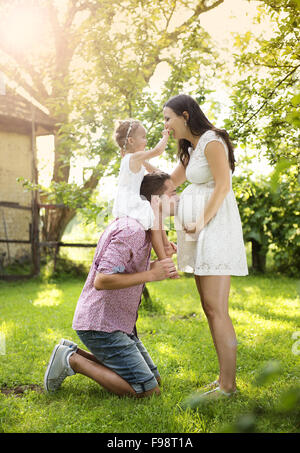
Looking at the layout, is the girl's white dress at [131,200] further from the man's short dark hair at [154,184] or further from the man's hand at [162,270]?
the man's hand at [162,270]

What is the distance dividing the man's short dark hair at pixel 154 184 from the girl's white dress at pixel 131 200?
5 centimetres

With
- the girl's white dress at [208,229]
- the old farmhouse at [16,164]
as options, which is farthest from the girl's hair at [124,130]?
the old farmhouse at [16,164]

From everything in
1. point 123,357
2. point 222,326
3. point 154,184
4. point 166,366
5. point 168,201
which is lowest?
point 166,366

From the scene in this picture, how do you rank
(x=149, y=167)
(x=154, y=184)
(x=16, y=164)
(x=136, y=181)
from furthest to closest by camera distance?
(x=16, y=164) → (x=149, y=167) → (x=136, y=181) → (x=154, y=184)

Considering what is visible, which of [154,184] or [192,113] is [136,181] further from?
[192,113]

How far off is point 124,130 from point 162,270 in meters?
1.15

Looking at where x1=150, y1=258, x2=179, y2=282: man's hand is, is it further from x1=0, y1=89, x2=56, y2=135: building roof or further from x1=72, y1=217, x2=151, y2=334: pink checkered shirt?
x1=0, y1=89, x2=56, y2=135: building roof

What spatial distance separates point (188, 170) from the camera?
2773mm

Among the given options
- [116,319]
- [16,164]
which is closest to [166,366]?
[116,319]

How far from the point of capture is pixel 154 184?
2877 mm

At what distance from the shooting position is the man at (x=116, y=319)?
2.61 meters

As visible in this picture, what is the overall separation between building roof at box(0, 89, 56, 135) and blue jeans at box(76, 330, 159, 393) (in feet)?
25.0

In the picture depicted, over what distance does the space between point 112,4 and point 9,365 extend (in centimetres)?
377

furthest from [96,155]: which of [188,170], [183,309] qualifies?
[188,170]
